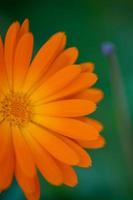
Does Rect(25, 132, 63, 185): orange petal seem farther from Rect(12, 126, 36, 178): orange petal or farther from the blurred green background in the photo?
the blurred green background

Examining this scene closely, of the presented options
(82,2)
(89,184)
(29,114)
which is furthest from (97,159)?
(82,2)

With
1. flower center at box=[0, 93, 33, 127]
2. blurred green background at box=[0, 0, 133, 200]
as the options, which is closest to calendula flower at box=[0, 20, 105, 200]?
flower center at box=[0, 93, 33, 127]

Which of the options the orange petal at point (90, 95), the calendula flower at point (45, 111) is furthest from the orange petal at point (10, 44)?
the orange petal at point (90, 95)

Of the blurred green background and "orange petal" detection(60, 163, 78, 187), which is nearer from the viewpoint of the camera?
"orange petal" detection(60, 163, 78, 187)

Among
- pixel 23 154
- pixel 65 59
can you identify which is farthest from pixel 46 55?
pixel 23 154

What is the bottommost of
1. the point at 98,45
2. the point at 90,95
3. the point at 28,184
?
the point at 28,184

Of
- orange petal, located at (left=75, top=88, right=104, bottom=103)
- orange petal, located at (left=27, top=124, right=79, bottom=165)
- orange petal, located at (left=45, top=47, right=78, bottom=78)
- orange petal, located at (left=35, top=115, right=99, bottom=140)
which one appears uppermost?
orange petal, located at (left=45, top=47, right=78, bottom=78)

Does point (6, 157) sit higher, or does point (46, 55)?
point (46, 55)

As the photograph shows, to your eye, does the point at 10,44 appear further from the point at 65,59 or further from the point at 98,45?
the point at 98,45

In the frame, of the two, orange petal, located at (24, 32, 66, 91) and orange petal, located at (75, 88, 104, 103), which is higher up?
orange petal, located at (24, 32, 66, 91)
